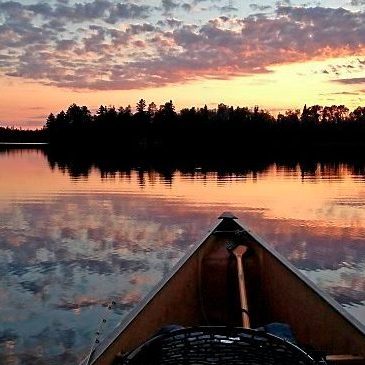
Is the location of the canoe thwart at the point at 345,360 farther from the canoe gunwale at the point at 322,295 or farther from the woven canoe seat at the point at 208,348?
the woven canoe seat at the point at 208,348

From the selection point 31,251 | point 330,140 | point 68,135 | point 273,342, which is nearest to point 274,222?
point 31,251

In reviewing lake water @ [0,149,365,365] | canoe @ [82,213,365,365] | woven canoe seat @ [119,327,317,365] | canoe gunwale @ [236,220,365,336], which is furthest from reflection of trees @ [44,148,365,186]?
woven canoe seat @ [119,327,317,365]

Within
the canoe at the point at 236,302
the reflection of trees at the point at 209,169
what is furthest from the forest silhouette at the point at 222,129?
the canoe at the point at 236,302

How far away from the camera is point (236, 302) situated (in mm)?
7242

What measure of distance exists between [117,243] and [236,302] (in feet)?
23.6

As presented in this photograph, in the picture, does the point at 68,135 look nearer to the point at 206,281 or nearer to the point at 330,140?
the point at 330,140

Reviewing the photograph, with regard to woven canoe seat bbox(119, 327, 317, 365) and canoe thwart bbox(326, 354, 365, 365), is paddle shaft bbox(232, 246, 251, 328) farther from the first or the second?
woven canoe seat bbox(119, 327, 317, 365)

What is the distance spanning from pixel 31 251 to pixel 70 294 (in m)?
3.85

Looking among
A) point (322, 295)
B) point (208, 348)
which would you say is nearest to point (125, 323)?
point (208, 348)

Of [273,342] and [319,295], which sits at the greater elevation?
[273,342]

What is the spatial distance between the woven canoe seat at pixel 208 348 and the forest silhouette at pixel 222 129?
338 feet

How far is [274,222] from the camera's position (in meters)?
17.6

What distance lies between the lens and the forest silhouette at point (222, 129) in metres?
113

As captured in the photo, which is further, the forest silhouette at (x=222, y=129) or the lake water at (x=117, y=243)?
the forest silhouette at (x=222, y=129)
